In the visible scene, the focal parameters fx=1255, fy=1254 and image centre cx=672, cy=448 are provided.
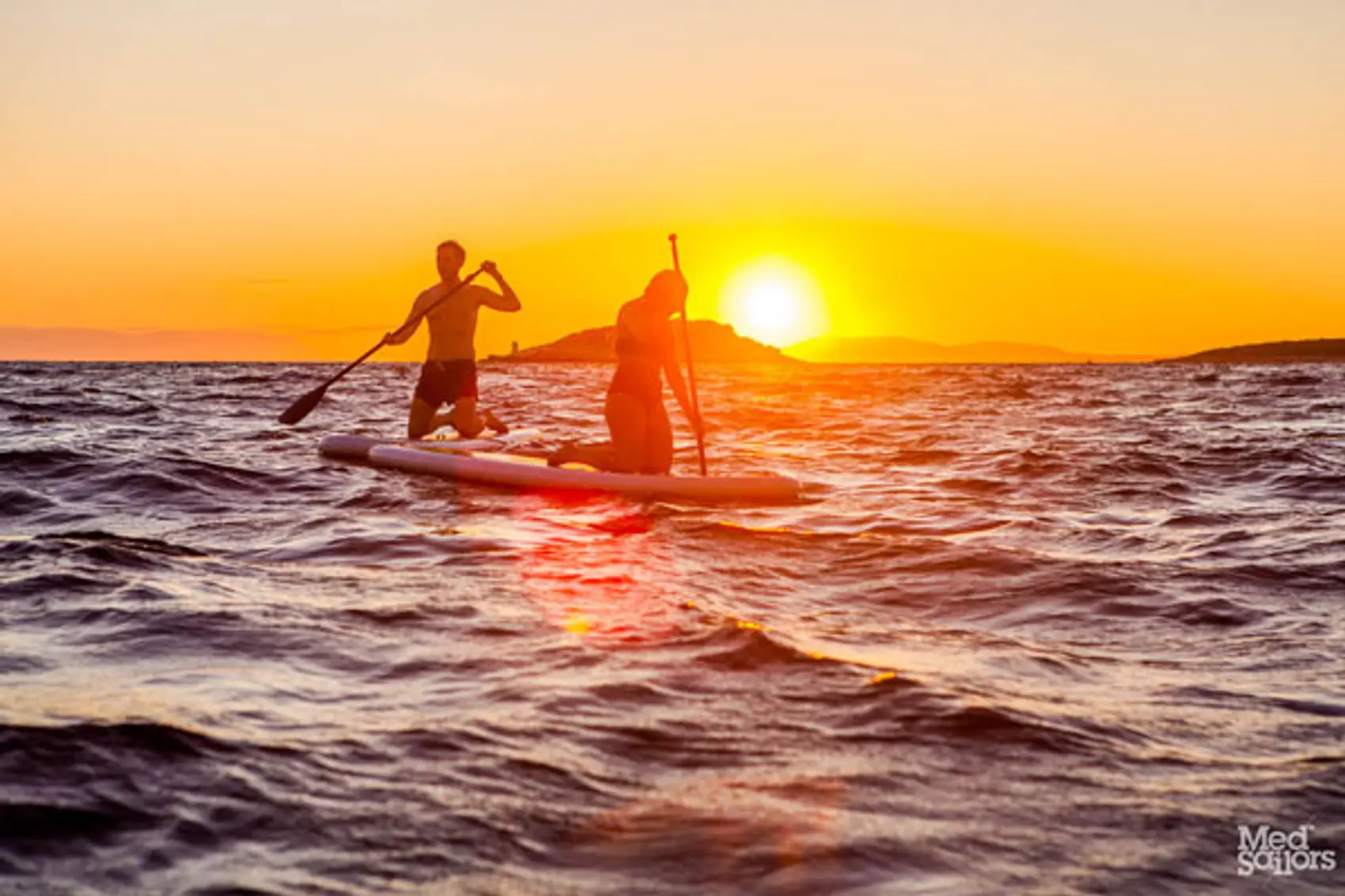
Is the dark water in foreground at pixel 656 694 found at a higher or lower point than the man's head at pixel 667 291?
lower

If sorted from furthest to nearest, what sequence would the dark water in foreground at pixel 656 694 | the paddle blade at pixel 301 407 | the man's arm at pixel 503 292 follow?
the paddle blade at pixel 301 407, the man's arm at pixel 503 292, the dark water in foreground at pixel 656 694

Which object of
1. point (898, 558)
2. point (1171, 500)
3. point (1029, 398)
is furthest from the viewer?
point (1029, 398)

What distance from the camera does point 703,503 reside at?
1191 cm

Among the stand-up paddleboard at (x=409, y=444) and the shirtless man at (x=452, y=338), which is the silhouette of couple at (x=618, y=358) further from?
the stand-up paddleboard at (x=409, y=444)

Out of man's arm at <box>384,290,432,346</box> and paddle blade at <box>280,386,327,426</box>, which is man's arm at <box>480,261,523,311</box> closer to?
man's arm at <box>384,290,432,346</box>

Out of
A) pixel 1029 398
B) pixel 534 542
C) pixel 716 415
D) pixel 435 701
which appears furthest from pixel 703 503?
pixel 1029 398

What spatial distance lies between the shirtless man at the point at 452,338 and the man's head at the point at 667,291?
280 cm

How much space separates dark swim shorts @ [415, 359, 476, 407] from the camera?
1498 cm

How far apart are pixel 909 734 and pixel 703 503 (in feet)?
23.2

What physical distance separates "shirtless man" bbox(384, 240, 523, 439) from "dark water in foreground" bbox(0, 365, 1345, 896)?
3.04 meters

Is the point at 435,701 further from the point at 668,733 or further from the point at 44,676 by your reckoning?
the point at 44,676

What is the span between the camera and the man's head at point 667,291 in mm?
12047

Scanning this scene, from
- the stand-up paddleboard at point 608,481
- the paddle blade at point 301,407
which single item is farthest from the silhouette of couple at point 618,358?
the paddle blade at point 301,407

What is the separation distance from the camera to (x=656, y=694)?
5336 mm
